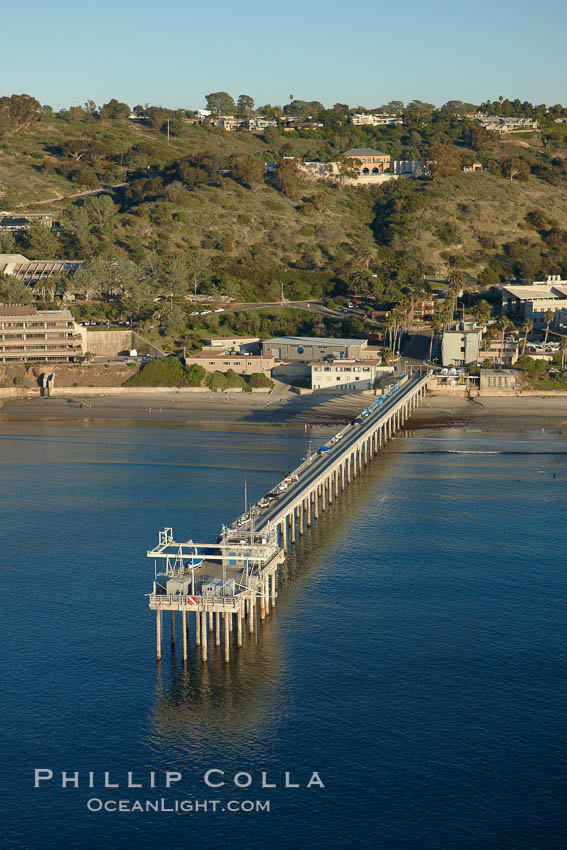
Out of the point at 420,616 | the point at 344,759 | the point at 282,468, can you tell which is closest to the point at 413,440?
the point at 282,468

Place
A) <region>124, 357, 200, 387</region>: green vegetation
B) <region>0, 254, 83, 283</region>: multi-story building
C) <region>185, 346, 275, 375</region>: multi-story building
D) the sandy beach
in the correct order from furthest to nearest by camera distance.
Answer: <region>0, 254, 83, 283</region>: multi-story building < <region>185, 346, 275, 375</region>: multi-story building < <region>124, 357, 200, 387</region>: green vegetation < the sandy beach

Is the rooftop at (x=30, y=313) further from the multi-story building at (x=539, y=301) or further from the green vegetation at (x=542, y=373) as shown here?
the multi-story building at (x=539, y=301)

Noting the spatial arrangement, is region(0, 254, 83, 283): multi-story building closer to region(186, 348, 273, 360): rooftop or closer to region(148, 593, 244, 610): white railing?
region(186, 348, 273, 360): rooftop

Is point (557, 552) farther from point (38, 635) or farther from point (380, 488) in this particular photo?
point (38, 635)

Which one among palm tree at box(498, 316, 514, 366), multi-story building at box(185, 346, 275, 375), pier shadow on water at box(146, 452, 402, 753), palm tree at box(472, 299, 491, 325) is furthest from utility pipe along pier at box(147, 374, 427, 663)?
palm tree at box(472, 299, 491, 325)

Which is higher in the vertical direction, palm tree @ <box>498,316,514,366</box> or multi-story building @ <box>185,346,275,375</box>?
palm tree @ <box>498,316,514,366</box>

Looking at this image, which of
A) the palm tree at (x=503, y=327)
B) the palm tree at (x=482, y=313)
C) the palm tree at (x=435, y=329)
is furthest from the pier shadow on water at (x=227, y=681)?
the palm tree at (x=482, y=313)
